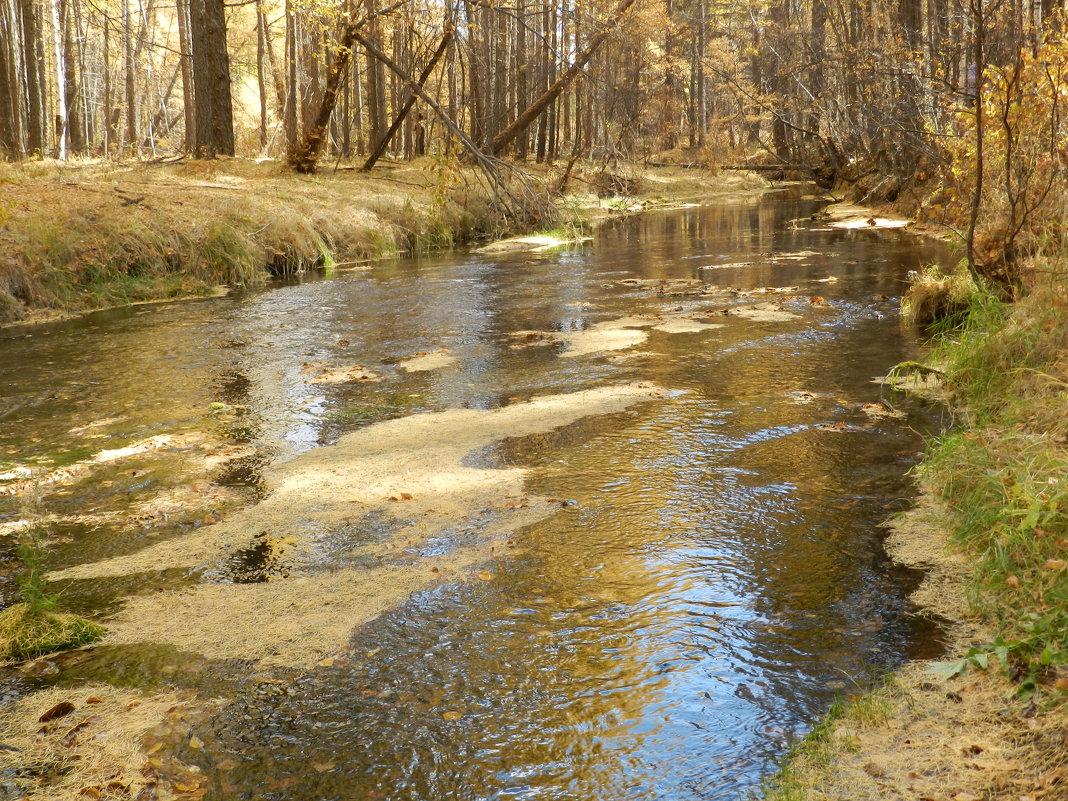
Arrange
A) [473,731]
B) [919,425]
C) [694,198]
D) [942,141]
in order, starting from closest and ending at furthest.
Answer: [473,731]
[919,425]
[942,141]
[694,198]

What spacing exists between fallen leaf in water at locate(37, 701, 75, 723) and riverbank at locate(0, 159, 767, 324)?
22.3 ft

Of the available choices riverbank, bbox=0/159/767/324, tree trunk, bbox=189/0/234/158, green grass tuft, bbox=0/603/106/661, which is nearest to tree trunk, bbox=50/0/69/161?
riverbank, bbox=0/159/767/324

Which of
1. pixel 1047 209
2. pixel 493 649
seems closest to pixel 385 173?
pixel 1047 209

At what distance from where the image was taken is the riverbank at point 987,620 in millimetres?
2467

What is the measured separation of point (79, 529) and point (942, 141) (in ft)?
30.7

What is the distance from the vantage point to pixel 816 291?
10953 mm

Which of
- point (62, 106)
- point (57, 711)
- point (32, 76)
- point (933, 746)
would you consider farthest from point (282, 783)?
point (62, 106)

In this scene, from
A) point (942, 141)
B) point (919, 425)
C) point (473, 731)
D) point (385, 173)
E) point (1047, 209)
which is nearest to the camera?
point (473, 731)

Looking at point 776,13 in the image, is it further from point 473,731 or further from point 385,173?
point 473,731

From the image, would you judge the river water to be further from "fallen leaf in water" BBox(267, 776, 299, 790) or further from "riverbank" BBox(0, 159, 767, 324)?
"riverbank" BBox(0, 159, 767, 324)

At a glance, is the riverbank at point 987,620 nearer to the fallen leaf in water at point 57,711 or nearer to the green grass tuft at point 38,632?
the fallen leaf in water at point 57,711

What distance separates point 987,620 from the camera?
10.9 feet

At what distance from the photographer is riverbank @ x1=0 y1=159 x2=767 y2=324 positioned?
1098 centimetres

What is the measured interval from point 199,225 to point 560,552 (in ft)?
34.6
